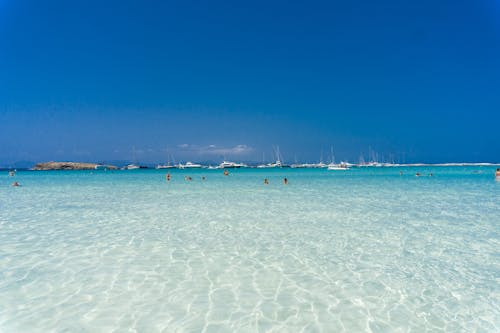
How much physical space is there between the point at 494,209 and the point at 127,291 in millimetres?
17329

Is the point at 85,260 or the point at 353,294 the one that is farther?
the point at 85,260

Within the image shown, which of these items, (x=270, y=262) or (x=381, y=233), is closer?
(x=270, y=262)

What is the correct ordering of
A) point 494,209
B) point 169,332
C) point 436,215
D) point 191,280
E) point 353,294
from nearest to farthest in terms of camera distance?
point 169,332, point 353,294, point 191,280, point 436,215, point 494,209

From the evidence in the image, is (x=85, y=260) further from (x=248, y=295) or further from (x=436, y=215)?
(x=436, y=215)

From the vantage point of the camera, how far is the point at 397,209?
17219 mm

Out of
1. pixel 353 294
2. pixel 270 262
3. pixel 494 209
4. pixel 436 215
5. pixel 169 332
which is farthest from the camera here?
pixel 494 209

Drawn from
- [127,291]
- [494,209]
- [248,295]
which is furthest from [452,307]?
[494,209]

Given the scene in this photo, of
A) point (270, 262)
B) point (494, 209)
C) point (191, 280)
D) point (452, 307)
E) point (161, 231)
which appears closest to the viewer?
point (452, 307)

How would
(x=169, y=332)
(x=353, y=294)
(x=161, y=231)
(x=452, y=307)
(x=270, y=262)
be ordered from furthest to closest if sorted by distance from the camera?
(x=161, y=231), (x=270, y=262), (x=353, y=294), (x=452, y=307), (x=169, y=332)

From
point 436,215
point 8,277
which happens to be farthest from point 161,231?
point 436,215

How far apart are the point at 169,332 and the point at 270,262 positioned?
3616mm

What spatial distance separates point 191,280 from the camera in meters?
6.82

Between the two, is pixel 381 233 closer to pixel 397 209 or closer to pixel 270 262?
pixel 270 262

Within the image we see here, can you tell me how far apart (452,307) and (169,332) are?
173 inches
